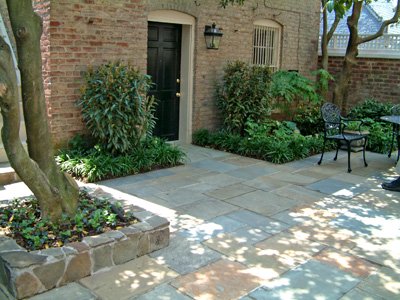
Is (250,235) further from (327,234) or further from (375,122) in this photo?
(375,122)

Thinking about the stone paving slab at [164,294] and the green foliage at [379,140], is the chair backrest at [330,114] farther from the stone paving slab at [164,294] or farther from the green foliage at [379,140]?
the stone paving slab at [164,294]

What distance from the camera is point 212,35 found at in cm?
855

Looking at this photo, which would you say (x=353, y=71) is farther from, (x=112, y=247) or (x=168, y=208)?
(x=112, y=247)

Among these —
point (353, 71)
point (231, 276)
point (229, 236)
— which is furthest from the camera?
point (353, 71)

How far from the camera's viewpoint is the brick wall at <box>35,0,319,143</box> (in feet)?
21.4

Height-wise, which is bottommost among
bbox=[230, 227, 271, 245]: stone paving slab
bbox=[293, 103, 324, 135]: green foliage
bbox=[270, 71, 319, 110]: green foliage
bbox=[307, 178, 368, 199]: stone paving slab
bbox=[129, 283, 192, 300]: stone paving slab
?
bbox=[129, 283, 192, 300]: stone paving slab

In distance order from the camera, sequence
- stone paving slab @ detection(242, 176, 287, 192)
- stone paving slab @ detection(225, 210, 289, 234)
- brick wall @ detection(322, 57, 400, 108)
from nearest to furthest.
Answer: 1. stone paving slab @ detection(225, 210, 289, 234)
2. stone paving slab @ detection(242, 176, 287, 192)
3. brick wall @ detection(322, 57, 400, 108)

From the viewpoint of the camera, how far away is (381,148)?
895cm

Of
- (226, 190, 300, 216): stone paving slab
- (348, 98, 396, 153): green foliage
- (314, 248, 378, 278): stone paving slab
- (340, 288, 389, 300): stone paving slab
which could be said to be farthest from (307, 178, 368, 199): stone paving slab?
(348, 98, 396, 153): green foliage

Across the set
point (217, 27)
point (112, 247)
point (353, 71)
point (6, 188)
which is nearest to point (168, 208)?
point (112, 247)

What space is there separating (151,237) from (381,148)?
6421 mm

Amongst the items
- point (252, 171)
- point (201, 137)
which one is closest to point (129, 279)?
point (252, 171)

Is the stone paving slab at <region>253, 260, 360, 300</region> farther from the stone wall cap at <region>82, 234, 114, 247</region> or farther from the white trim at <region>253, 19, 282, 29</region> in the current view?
the white trim at <region>253, 19, 282, 29</region>

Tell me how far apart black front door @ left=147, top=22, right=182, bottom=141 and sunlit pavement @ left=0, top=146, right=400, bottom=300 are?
1861 mm
